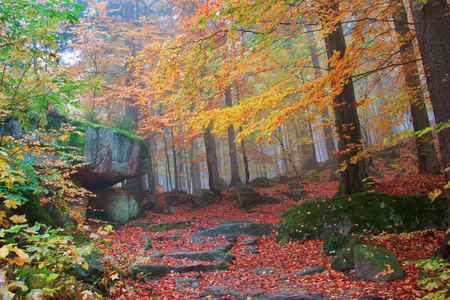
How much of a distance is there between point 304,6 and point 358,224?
503cm

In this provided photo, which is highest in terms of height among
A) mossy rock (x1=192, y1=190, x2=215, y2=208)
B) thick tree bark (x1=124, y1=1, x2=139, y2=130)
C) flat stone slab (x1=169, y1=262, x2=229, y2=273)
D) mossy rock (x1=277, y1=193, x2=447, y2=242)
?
thick tree bark (x1=124, y1=1, x2=139, y2=130)

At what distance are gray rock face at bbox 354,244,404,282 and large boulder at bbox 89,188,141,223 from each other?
9.38 metres

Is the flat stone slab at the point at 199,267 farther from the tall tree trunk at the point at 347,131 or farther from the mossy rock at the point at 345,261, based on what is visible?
the tall tree trunk at the point at 347,131

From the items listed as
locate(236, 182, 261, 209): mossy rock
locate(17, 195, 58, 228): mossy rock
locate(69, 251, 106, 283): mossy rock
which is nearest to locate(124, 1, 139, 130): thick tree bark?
locate(236, 182, 261, 209): mossy rock

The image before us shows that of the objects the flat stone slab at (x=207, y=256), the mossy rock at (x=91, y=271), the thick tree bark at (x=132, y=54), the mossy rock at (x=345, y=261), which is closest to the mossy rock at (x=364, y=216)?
the mossy rock at (x=345, y=261)

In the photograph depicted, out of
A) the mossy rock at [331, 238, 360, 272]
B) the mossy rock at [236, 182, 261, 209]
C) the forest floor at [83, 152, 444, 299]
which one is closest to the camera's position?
the forest floor at [83, 152, 444, 299]

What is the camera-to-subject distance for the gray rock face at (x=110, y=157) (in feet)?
33.8

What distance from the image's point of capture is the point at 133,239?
8.48 m

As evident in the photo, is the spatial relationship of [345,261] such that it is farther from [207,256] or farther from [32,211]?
[32,211]

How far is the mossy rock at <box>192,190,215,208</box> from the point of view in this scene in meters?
14.7

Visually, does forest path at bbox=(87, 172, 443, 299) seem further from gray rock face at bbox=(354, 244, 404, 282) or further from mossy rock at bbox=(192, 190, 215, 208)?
mossy rock at bbox=(192, 190, 215, 208)

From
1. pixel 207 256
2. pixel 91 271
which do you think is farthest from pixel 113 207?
pixel 91 271

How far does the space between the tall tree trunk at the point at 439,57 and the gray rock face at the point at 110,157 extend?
33.1ft

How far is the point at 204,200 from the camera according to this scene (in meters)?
14.9
